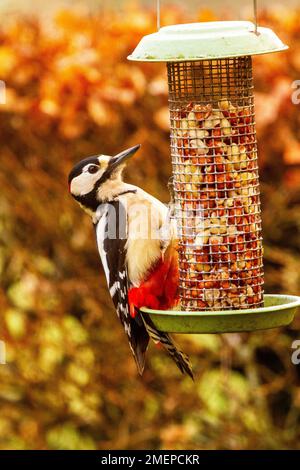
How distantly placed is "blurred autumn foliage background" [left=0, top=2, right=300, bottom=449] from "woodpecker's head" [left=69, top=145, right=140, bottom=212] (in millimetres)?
1430

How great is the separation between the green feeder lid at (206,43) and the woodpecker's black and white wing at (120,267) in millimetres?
1182

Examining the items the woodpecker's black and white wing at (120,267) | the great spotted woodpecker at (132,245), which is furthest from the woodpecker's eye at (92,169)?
the woodpecker's black and white wing at (120,267)

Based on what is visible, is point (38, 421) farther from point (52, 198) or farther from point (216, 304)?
point (216, 304)

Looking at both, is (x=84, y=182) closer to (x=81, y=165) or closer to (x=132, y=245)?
(x=81, y=165)

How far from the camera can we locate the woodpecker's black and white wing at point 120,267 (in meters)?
4.89

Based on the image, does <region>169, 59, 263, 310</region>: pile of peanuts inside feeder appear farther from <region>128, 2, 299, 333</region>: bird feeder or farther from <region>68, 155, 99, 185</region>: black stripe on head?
<region>68, 155, 99, 185</region>: black stripe on head

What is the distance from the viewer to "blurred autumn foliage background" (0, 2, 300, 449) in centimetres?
634

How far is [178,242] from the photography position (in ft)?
14.7

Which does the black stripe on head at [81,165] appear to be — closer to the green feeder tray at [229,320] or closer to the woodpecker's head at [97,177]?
the woodpecker's head at [97,177]

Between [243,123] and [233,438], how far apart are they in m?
2.95

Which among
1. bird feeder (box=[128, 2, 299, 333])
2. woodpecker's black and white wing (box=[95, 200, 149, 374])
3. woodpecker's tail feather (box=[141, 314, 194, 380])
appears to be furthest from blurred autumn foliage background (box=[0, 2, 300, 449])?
bird feeder (box=[128, 2, 299, 333])

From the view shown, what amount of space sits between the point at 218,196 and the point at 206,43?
0.76 meters

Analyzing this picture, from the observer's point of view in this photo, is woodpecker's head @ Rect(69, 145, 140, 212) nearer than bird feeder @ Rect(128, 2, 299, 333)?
No
